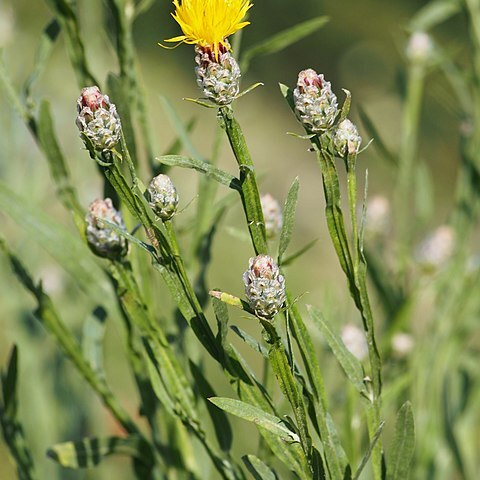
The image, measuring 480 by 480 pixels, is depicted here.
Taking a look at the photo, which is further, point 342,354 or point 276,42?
point 276,42

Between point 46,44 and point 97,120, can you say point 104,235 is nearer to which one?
point 97,120

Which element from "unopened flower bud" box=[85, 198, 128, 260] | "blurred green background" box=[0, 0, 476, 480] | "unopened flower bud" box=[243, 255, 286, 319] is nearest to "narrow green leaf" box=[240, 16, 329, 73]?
"blurred green background" box=[0, 0, 476, 480]

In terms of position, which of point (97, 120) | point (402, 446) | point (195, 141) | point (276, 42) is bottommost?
point (402, 446)

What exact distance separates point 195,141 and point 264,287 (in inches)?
107

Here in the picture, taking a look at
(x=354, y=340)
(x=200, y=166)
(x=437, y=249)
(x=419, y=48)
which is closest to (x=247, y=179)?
(x=200, y=166)

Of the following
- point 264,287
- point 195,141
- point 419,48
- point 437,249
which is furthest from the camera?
point 195,141

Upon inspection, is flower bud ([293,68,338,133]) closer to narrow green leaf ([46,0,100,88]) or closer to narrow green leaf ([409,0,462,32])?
narrow green leaf ([46,0,100,88])

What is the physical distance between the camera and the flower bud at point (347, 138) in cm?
53

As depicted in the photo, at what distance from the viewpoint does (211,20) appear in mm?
489

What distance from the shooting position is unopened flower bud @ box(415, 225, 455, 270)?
1013 mm

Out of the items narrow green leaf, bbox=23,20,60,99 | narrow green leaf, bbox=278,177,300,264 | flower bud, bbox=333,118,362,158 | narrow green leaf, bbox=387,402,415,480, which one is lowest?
narrow green leaf, bbox=387,402,415,480

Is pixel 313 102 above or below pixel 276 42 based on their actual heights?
below

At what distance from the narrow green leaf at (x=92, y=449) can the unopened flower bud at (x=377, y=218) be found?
461 millimetres

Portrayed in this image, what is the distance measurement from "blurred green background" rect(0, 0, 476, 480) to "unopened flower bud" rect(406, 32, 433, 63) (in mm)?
16
